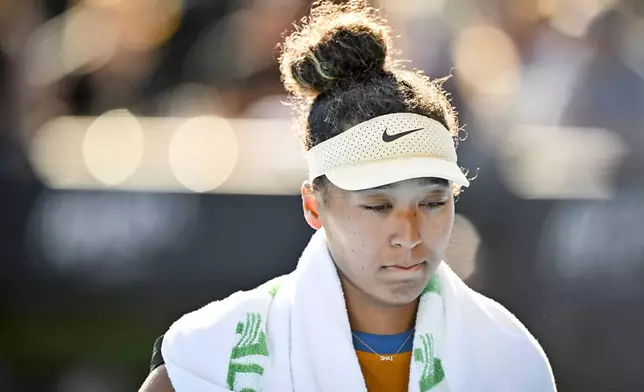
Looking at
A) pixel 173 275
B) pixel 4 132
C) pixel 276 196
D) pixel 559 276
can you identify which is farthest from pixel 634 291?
pixel 4 132

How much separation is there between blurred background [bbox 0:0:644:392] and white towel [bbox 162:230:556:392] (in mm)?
2171

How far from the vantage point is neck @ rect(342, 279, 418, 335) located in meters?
2.11

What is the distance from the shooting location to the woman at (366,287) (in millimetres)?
1996

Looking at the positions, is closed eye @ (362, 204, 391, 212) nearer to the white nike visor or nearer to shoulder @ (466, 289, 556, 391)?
the white nike visor

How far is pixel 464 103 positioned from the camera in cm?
479

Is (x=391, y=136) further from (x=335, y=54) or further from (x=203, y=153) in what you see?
(x=203, y=153)

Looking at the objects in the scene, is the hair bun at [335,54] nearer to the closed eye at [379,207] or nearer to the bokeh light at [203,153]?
the closed eye at [379,207]

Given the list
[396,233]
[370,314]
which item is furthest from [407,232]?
[370,314]

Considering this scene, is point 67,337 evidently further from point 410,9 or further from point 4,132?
point 410,9

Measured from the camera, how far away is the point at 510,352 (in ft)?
6.93

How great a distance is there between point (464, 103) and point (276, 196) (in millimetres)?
1027

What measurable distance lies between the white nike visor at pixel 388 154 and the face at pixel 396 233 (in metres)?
0.03

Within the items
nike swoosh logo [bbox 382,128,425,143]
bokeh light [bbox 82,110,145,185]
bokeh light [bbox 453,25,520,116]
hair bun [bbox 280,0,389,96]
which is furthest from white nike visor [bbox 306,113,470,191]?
bokeh light [bbox 82,110,145,185]

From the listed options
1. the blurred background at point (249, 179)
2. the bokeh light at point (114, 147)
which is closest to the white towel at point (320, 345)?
the blurred background at point (249, 179)
